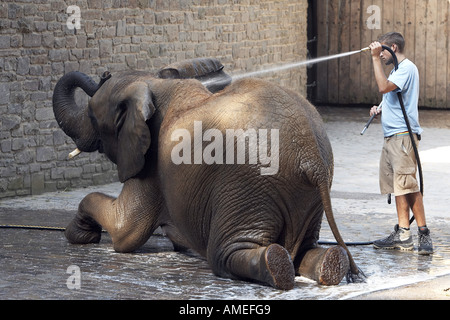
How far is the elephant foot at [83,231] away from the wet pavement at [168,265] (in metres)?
0.08

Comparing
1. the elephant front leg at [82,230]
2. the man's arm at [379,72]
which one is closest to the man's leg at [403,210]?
the man's arm at [379,72]

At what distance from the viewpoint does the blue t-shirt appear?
8516 mm

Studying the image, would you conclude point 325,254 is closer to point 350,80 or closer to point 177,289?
point 177,289

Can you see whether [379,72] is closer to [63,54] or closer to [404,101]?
[404,101]

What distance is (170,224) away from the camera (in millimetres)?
8102

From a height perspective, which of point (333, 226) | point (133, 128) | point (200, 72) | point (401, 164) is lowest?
point (333, 226)

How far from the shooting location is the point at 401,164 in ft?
27.9

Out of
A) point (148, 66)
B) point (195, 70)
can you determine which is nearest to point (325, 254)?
point (195, 70)

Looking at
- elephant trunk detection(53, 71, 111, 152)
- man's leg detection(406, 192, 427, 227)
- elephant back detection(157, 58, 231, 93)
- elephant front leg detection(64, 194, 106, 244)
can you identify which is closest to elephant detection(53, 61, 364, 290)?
elephant back detection(157, 58, 231, 93)

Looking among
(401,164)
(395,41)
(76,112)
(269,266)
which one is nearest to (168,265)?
(269,266)

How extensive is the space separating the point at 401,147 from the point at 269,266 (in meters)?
2.26

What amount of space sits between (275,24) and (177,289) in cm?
1093

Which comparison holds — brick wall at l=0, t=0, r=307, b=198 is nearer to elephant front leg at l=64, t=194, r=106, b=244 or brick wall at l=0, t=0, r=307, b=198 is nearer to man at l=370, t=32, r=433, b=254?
elephant front leg at l=64, t=194, r=106, b=244

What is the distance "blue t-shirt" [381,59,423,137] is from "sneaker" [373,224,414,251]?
852mm
